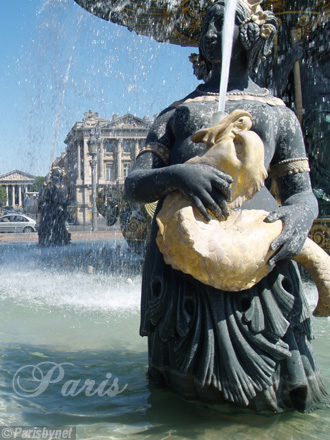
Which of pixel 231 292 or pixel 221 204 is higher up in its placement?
pixel 221 204

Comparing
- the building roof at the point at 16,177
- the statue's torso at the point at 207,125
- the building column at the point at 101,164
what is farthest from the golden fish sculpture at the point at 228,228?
the building roof at the point at 16,177

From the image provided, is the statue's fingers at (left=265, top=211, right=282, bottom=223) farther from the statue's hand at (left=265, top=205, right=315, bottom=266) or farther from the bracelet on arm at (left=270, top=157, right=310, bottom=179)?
the bracelet on arm at (left=270, top=157, right=310, bottom=179)

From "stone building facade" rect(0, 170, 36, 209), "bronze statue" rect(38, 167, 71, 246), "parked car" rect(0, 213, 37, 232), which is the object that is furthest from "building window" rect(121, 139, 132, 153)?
"stone building facade" rect(0, 170, 36, 209)

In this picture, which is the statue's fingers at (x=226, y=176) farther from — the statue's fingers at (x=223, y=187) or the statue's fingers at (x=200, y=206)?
the statue's fingers at (x=200, y=206)

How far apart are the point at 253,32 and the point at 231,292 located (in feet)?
4.42

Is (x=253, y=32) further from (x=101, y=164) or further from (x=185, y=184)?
(x=101, y=164)

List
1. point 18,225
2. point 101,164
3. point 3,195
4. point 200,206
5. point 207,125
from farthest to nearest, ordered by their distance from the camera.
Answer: point 3,195
point 101,164
point 18,225
point 207,125
point 200,206

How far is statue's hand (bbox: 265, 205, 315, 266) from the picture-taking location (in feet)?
7.57

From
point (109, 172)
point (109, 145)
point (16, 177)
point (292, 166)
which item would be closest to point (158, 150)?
point (292, 166)

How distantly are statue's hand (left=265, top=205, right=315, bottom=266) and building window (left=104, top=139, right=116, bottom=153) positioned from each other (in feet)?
223

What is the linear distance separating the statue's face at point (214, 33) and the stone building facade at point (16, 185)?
375 feet

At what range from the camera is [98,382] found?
10.3ft

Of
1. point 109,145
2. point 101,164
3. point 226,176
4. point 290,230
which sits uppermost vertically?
point 109,145

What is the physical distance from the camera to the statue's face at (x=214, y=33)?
271cm
